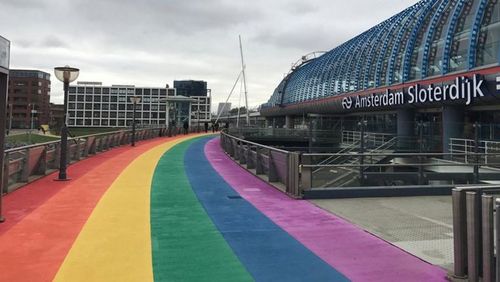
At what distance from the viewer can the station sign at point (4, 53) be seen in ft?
24.4

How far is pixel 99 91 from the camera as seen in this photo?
141 m

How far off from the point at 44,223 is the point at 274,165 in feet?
23.0

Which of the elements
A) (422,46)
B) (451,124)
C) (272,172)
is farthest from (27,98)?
(272,172)

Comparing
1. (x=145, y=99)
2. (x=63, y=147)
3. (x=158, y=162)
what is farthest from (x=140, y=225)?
(x=145, y=99)

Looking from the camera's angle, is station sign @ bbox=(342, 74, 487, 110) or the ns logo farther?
the ns logo

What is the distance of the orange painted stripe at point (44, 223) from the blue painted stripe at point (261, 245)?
2376 millimetres

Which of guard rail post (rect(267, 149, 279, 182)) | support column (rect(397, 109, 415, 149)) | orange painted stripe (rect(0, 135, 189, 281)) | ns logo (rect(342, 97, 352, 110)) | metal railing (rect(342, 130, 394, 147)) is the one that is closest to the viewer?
orange painted stripe (rect(0, 135, 189, 281))

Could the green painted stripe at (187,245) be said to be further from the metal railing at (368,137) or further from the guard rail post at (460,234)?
the metal railing at (368,137)

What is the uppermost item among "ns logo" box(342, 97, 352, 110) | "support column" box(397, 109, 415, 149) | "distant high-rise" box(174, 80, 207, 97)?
"distant high-rise" box(174, 80, 207, 97)

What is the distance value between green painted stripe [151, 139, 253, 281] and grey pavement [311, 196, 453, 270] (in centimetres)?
Result: 257

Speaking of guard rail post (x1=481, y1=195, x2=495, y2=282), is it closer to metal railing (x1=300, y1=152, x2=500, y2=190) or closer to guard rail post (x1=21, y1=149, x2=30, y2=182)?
metal railing (x1=300, y1=152, x2=500, y2=190)

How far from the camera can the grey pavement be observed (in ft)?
21.6

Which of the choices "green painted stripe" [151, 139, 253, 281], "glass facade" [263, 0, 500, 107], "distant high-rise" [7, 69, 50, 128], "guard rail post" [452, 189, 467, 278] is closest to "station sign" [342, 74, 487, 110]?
"glass facade" [263, 0, 500, 107]

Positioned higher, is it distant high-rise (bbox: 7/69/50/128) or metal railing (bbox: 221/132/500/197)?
distant high-rise (bbox: 7/69/50/128)
